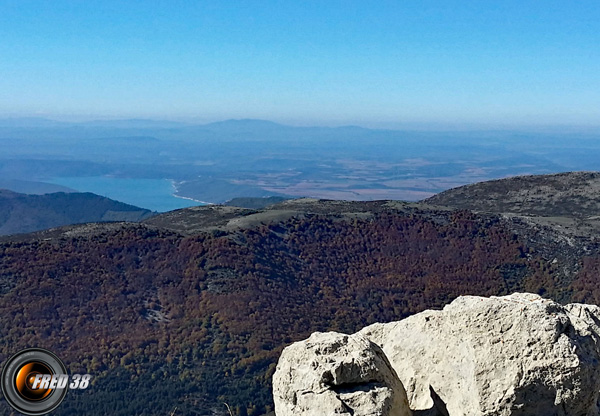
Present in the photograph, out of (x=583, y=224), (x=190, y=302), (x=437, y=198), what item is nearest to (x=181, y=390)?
(x=190, y=302)

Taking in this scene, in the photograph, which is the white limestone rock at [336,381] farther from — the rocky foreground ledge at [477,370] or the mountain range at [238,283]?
the mountain range at [238,283]

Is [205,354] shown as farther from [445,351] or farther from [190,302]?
[445,351]

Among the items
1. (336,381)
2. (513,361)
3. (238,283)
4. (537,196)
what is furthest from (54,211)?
(513,361)

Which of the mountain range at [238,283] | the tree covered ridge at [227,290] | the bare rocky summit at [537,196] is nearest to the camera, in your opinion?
the tree covered ridge at [227,290]

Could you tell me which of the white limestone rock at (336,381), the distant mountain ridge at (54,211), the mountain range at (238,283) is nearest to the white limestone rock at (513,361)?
the white limestone rock at (336,381)

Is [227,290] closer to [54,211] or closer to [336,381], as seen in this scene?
[336,381]

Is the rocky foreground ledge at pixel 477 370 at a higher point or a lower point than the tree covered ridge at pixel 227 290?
higher
